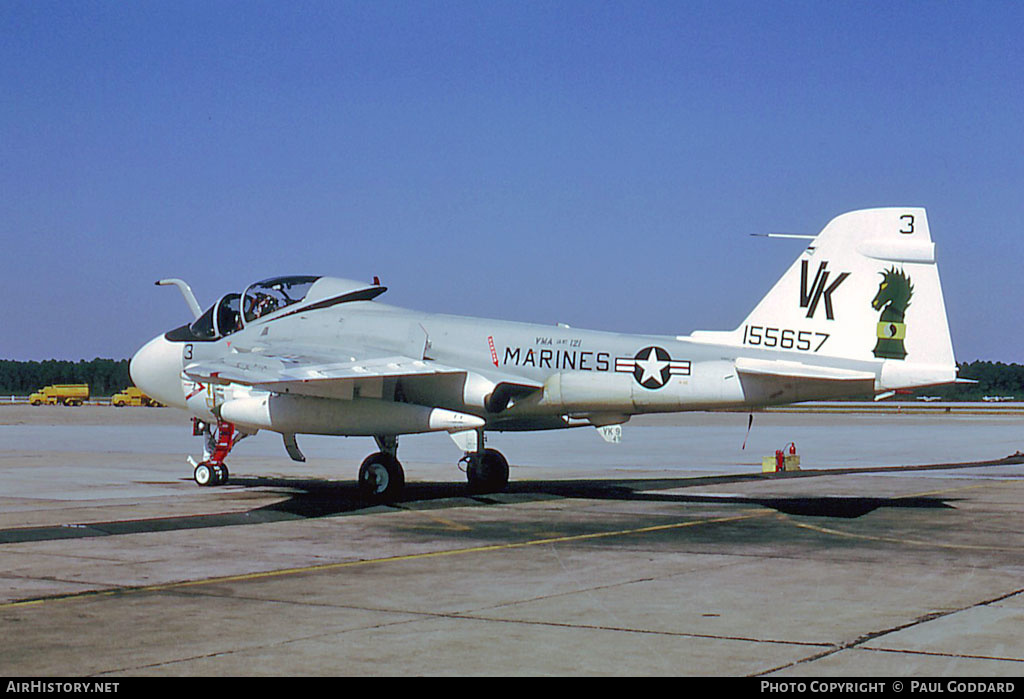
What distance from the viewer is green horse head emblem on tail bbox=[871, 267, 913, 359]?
15352 millimetres

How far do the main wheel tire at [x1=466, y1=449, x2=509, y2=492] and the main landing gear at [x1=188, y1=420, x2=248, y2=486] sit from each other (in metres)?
4.52

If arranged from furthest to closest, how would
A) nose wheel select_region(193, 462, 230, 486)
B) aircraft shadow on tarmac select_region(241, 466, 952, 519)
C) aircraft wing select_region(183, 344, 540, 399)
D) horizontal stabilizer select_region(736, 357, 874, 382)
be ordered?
nose wheel select_region(193, 462, 230, 486) < aircraft shadow on tarmac select_region(241, 466, 952, 519) < aircraft wing select_region(183, 344, 540, 399) < horizontal stabilizer select_region(736, 357, 874, 382)

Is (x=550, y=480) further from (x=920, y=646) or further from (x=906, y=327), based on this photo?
(x=920, y=646)

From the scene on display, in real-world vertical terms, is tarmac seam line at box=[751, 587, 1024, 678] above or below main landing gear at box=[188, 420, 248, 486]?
below

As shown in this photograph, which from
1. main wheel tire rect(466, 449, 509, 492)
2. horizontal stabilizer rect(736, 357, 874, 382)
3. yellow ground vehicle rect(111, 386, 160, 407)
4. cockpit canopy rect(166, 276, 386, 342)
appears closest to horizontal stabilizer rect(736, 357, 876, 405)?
horizontal stabilizer rect(736, 357, 874, 382)

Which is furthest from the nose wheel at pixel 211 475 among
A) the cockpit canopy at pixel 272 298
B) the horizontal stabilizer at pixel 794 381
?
the horizontal stabilizer at pixel 794 381

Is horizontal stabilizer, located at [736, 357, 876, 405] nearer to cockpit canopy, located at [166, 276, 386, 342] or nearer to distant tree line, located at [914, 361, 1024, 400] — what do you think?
cockpit canopy, located at [166, 276, 386, 342]

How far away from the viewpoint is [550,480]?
932 inches

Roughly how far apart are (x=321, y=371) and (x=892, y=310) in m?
8.52

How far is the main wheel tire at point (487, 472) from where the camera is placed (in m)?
20.5

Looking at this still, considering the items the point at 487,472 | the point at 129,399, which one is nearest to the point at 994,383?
the point at 129,399
